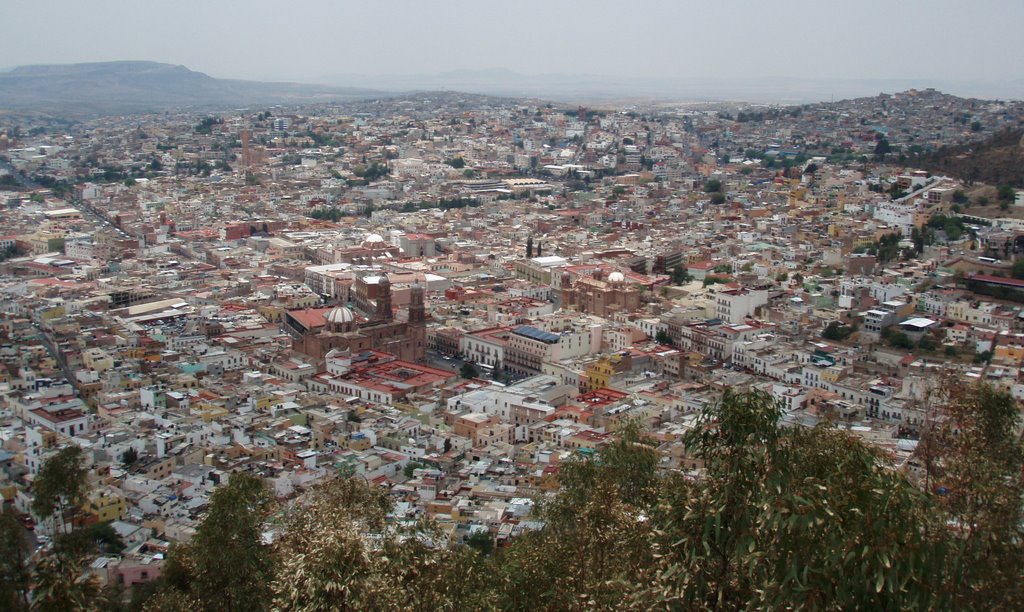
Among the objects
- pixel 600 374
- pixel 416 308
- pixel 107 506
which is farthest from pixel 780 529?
pixel 416 308

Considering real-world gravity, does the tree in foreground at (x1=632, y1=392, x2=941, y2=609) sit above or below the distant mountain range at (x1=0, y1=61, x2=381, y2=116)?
above

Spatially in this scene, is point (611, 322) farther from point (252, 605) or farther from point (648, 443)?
point (252, 605)

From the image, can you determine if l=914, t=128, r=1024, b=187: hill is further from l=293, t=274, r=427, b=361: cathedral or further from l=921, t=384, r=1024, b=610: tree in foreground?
l=921, t=384, r=1024, b=610: tree in foreground

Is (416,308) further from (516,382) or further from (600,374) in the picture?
(600,374)

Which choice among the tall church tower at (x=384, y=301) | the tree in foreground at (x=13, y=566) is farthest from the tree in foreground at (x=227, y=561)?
the tall church tower at (x=384, y=301)

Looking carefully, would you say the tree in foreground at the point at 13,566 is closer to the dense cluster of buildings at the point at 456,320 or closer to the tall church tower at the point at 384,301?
the dense cluster of buildings at the point at 456,320

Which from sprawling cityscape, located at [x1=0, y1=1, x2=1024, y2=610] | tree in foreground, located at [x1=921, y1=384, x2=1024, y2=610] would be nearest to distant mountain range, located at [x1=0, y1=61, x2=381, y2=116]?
sprawling cityscape, located at [x1=0, y1=1, x2=1024, y2=610]

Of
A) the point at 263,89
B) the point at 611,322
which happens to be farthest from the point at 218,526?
the point at 263,89
